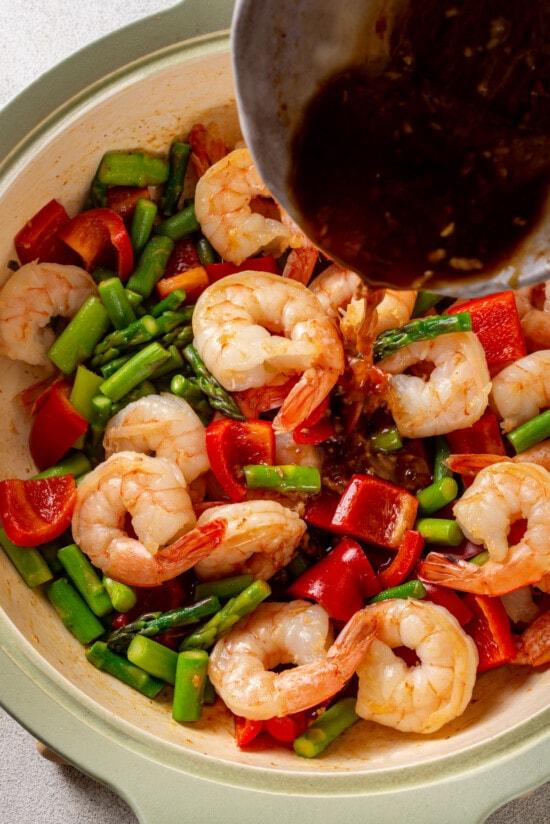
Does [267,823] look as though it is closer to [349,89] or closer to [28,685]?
[28,685]

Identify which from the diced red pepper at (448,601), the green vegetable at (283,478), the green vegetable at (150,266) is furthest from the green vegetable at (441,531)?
the green vegetable at (150,266)

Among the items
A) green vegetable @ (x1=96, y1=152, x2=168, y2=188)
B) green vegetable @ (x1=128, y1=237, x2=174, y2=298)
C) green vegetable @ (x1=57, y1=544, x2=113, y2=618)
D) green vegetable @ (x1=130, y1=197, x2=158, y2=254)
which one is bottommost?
green vegetable @ (x1=57, y1=544, x2=113, y2=618)

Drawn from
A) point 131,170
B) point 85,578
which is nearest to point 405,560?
point 85,578

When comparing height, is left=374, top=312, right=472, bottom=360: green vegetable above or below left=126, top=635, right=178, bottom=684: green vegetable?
above

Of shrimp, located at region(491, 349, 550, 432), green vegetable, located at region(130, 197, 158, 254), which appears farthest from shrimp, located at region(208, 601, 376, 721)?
green vegetable, located at region(130, 197, 158, 254)

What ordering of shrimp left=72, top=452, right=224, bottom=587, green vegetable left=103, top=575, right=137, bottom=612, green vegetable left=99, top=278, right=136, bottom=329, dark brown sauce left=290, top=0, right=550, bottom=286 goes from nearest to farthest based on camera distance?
dark brown sauce left=290, top=0, right=550, bottom=286, shrimp left=72, top=452, right=224, bottom=587, green vegetable left=103, top=575, right=137, bottom=612, green vegetable left=99, top=278, right=136, bottom=329

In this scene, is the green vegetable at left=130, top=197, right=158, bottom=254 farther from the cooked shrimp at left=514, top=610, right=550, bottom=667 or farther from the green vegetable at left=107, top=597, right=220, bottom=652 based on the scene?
the cooked shrimp at left=514, top=610, right=550, bottom=667
